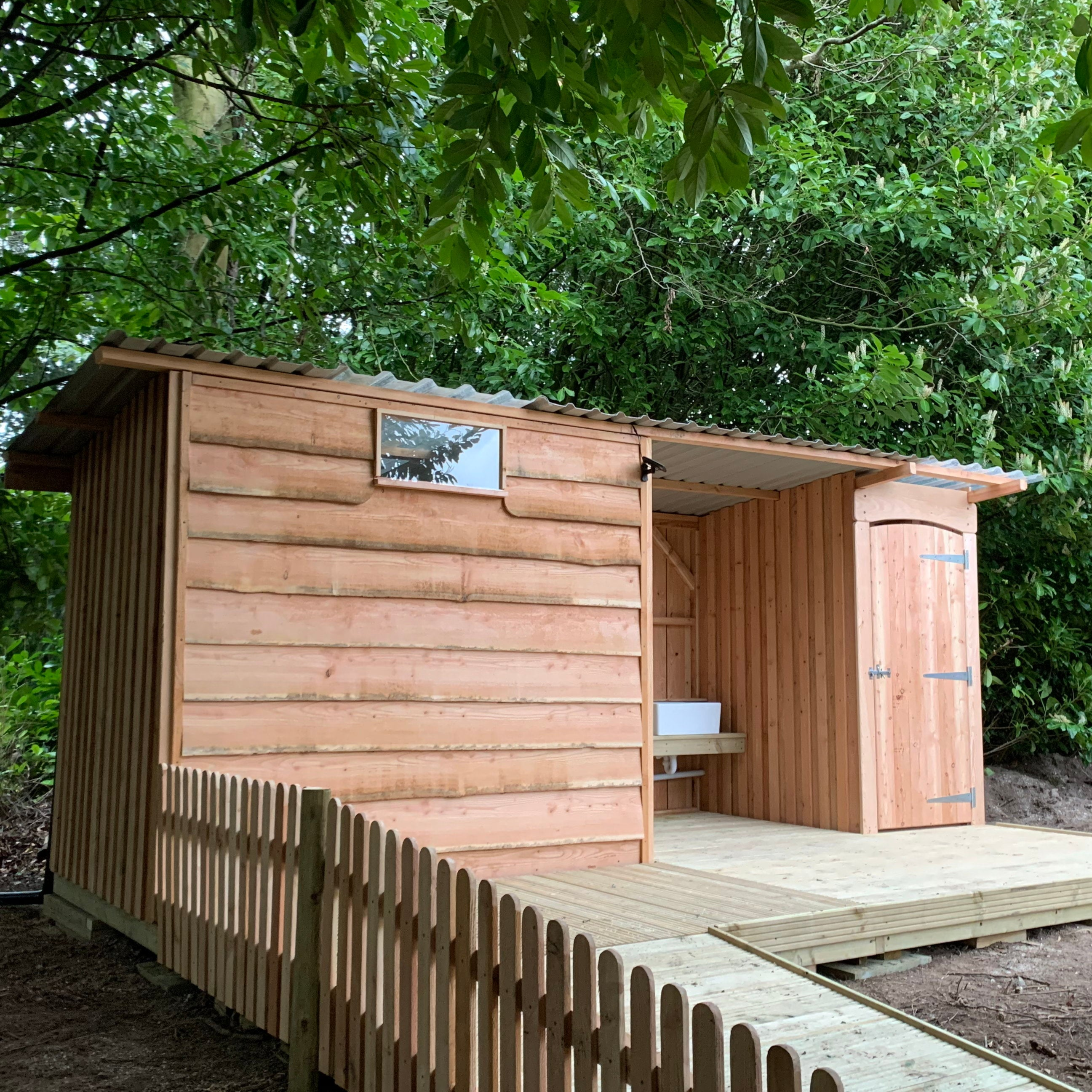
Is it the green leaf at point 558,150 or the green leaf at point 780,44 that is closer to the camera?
the green leaf at point 780,44

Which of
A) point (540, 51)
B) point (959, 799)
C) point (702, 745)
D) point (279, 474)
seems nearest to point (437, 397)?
point (279, 474)

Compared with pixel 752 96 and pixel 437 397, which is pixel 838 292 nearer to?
pixel 437 397

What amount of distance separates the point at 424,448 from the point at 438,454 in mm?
104

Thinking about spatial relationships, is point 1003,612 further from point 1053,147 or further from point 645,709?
point 1053,147

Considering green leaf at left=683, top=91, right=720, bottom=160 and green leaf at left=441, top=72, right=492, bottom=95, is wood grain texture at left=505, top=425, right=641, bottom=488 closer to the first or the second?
green leaf at left=441, top=72, right=492, bottom=95

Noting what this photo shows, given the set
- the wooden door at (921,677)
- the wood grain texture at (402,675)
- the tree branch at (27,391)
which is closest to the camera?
the wood grain texture at (402,675)

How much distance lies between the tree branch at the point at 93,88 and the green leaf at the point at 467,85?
3.28 meters

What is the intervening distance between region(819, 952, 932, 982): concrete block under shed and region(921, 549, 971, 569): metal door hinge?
13.4 feet

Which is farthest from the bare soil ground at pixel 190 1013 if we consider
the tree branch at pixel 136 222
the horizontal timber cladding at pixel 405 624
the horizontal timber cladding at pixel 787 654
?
the tree branch at pixel 136 222

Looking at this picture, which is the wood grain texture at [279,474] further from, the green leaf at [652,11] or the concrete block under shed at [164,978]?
the green leaf at [652,11]

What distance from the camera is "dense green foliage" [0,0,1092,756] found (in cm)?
964

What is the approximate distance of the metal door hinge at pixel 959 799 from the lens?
29.8 feet

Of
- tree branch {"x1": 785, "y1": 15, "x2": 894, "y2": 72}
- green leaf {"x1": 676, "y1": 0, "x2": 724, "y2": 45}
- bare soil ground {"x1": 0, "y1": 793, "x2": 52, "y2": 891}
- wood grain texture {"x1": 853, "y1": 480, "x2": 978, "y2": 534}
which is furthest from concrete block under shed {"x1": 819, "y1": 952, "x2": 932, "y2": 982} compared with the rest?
tree branch {"x1": 785, "y1": 15, "x2": 894, "y2": 72}

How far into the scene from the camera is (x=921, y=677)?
29.9 feet
